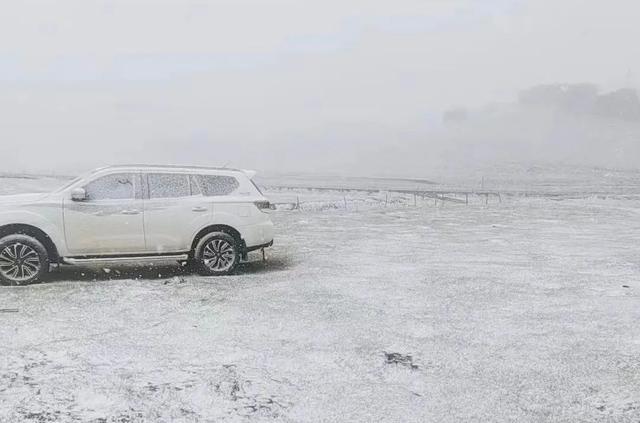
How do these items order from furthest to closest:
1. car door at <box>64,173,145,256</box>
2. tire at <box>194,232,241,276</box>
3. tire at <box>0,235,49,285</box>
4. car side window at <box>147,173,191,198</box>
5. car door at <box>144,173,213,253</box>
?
tire at <box>194,232,241,276</box>, car side window at <box>147,173,191,198</box>, car door at <box>144,173,213,253</box>, car door at <box>64,173,145,256</box>, tire at <box>0,235,49,285</box>

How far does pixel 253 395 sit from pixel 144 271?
20.1 feet

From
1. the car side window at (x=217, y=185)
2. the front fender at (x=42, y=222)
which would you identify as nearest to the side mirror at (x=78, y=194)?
the front fender at (x=42, y=222)

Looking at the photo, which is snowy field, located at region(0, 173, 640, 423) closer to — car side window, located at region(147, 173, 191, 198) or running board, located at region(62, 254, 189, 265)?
running board, located at region(62, 254, 189, 265)

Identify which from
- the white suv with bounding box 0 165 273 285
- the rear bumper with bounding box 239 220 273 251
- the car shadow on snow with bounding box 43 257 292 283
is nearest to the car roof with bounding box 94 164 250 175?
the white suv with bounding box 0 165 273 285

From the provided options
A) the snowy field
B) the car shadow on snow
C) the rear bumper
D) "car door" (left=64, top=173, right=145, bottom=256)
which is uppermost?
"car door" (left=64, top=173, right=145, bottom=256)

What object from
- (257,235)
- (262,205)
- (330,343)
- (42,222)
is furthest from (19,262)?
(330,343)

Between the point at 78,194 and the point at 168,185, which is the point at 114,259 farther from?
the point at 168,185

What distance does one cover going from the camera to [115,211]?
30.1 feet

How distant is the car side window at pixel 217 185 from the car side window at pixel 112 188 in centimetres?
118

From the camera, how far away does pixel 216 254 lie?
9.77 meters

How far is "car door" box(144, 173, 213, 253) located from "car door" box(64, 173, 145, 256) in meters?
0.17

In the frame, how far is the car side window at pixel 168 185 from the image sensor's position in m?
9.50

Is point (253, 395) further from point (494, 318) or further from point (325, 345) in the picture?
point (494, 318)

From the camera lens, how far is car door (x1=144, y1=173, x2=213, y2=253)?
30.7 ft
